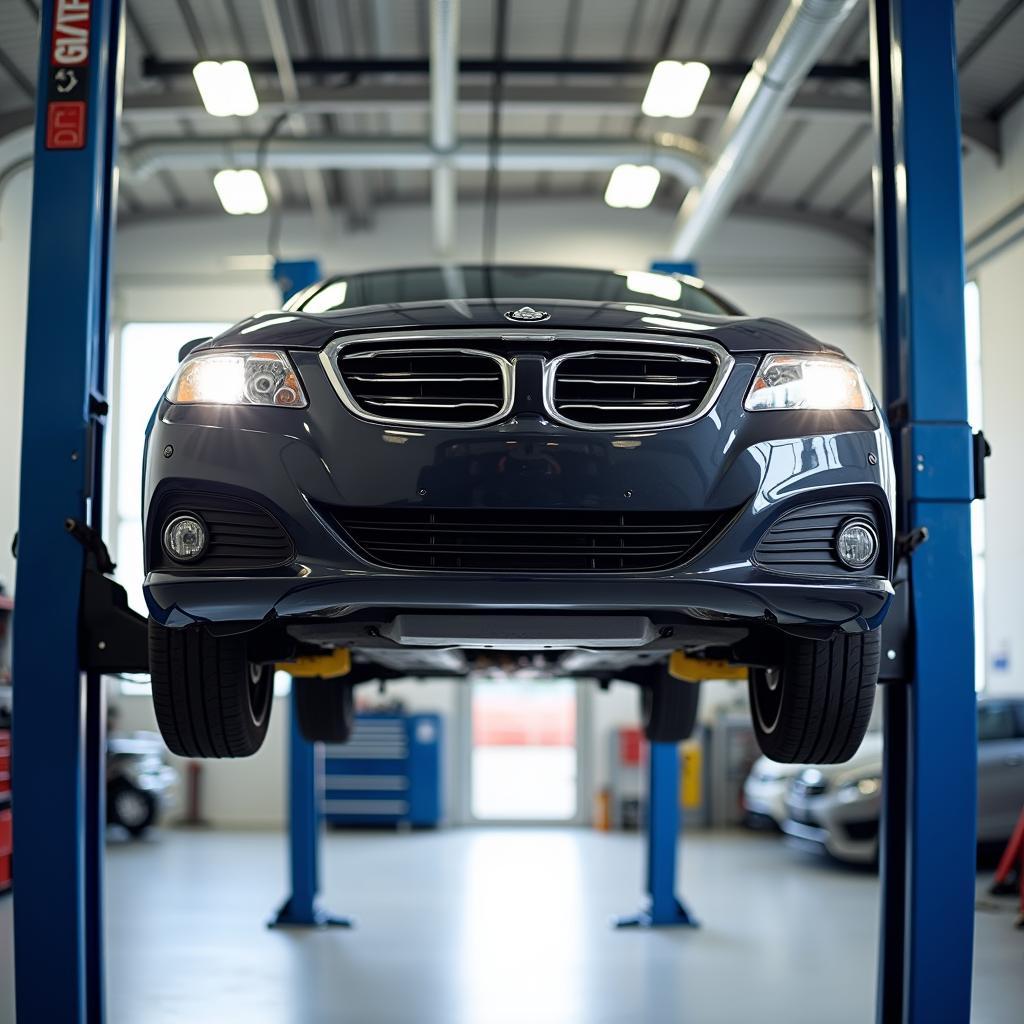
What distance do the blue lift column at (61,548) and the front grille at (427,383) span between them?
100 cm

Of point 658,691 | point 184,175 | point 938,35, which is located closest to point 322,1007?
point 658,691

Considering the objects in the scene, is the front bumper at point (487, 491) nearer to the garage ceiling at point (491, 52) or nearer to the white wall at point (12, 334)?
the white wall at point (12, 334)

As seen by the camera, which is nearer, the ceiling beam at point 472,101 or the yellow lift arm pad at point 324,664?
the yellow lift arm pad at point 324,664

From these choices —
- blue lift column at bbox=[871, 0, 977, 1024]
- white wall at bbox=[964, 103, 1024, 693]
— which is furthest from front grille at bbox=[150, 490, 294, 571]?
white wall at bbox=[964, 103, 1024, 693]

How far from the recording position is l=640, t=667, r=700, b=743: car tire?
15.6 feet

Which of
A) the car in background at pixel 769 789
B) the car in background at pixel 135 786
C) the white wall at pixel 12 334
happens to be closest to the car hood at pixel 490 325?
the white wall at pixel 12 334

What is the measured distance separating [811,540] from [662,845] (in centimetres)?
482

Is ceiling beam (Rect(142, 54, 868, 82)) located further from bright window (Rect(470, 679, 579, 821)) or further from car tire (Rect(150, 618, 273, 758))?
car tire (Rect(150, 618, 273, 758))

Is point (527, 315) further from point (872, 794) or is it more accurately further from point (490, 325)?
point (872, 794)

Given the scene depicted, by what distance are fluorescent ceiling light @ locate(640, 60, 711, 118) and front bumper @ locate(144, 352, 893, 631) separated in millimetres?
5154

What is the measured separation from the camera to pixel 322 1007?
4.75 metres

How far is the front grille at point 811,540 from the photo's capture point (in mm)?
2322

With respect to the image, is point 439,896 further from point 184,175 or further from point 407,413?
point 184,175

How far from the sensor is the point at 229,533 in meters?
2.32
